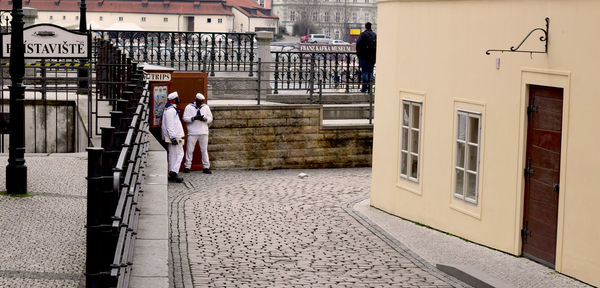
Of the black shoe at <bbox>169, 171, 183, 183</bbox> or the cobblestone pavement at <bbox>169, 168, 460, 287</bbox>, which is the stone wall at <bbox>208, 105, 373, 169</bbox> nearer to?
the cobblestone pavement at <bbox>169, 168, 460, 287</bbox>

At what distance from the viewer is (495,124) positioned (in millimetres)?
13922

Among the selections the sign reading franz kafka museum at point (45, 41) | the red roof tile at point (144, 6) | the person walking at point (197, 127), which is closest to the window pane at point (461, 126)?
the sign reading franz kafka museum at point (45, 41)

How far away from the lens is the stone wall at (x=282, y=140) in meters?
23.9

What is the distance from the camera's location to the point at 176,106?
21.8 m

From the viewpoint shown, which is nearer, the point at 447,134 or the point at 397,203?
the point at 447,134

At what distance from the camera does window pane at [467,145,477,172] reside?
47.9ft

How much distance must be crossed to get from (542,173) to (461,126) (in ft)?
7.01

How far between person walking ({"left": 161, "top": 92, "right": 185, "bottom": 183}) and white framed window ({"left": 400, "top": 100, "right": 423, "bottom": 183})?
4.97 metres

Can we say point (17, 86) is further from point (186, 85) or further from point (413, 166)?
point (186, 85)

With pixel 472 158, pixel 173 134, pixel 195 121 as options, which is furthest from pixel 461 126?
pixel 195 121

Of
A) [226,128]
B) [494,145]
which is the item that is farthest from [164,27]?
[494,145]

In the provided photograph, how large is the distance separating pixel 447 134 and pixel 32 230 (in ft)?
21.4

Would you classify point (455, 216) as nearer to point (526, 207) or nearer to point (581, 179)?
point (526, 207)

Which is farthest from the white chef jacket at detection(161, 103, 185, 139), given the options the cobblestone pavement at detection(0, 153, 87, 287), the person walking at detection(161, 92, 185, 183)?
the cobblestone pavement at detection(0, 153, 87, 287)
